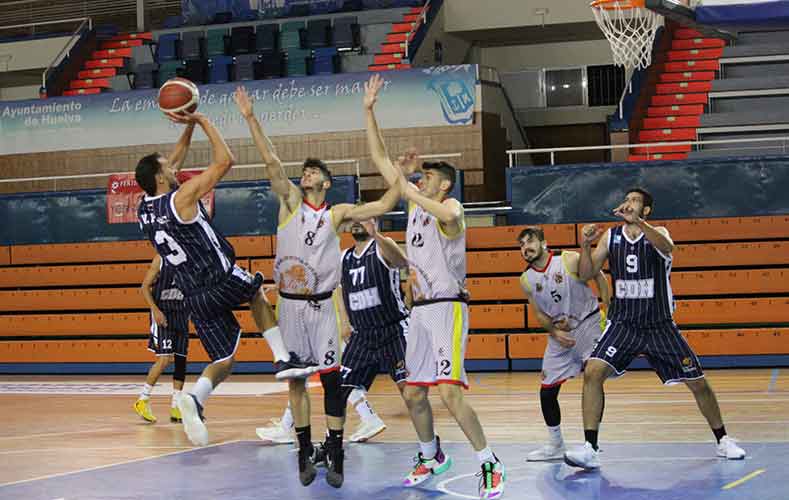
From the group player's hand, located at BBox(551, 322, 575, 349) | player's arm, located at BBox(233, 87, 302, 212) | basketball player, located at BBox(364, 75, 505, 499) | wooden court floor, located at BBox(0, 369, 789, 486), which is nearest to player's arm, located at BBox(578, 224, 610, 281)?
player's hand, located at BBox(551, 322, 575, 349)

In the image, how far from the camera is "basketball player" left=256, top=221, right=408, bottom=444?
873cm

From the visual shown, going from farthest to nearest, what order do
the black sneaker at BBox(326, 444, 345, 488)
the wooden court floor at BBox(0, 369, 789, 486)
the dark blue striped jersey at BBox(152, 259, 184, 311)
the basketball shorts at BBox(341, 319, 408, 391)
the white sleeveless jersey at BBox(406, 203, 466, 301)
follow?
the dark blue striped jersey at BBox(152, 259, 184, 311), the wooden court floor at BBox(0, 369, 789, 486), the basketball shorts at BBox(341, 319, 408, 391), the black sneaker at BBox(326, 444, 345, 488), the white sleeveless jersey at BBox(406, 203, 466, 301)

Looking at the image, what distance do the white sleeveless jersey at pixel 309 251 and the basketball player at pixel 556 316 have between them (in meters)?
1.65

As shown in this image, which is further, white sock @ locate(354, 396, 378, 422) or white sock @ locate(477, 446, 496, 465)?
white sock @ locate(354, 396, 378, 422)

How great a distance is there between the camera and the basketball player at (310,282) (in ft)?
24.6

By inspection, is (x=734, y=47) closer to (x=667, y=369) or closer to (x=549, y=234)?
(x=549, y=234)

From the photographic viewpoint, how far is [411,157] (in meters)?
7.25

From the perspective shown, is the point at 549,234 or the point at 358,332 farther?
the point at 549,234

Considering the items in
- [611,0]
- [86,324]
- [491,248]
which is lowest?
[86,324]

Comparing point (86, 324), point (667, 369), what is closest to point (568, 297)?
point (667, 369)

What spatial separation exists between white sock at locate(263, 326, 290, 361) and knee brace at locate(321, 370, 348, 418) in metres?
0.31

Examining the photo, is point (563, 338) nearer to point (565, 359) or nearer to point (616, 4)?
point (565, 359)

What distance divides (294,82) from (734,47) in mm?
7731

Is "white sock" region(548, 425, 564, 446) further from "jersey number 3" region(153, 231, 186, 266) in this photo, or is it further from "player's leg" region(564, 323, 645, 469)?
"jersey number 3" region(153, 231, 186, 266)
